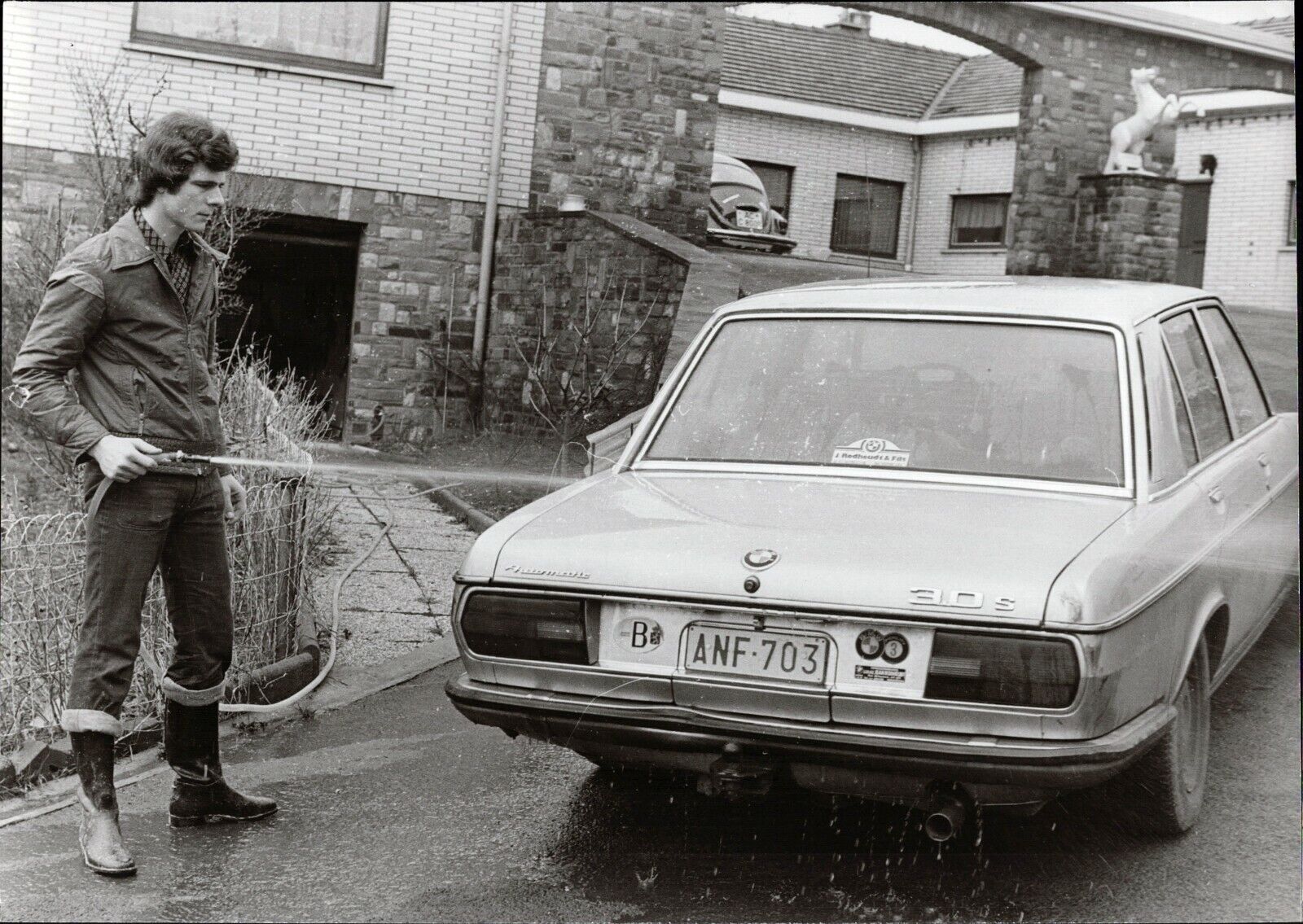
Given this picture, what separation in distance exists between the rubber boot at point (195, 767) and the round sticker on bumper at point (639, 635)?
1327 mm

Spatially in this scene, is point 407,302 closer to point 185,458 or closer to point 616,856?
point 185,458

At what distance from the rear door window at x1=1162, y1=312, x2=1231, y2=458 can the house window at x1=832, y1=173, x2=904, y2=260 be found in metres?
21.2

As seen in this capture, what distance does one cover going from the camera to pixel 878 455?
4078mm

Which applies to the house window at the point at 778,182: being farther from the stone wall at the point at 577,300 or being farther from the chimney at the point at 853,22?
the stone wall at the point at 577,300

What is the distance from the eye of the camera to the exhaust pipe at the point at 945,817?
3.19 meters

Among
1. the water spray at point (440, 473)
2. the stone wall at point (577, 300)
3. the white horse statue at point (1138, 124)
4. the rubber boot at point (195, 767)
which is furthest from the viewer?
the white horse statue at point (1138, 124)

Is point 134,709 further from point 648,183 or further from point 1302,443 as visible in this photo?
point 648,183

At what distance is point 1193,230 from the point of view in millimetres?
24203

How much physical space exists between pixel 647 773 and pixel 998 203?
2308cm

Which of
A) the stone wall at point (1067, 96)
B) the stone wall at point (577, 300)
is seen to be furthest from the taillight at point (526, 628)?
the stone wall at point (1067, 96)

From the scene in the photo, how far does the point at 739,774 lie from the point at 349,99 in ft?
33.1

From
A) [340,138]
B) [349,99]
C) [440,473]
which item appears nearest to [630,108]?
[349,99]

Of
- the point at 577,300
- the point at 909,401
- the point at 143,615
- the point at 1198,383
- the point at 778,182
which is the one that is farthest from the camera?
the point at 778,182

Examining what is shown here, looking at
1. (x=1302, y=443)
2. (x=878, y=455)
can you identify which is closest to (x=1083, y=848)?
(x=878, y=455)
